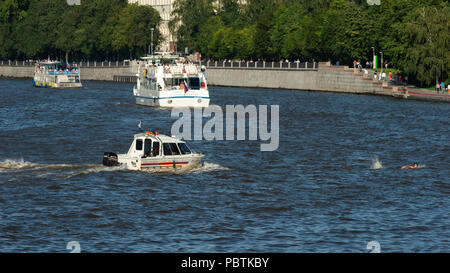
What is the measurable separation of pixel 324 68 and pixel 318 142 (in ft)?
265

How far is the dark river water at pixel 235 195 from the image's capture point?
2756 centimetres

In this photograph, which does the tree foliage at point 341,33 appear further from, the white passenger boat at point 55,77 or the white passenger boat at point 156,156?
the white passenger boat at point 156,156

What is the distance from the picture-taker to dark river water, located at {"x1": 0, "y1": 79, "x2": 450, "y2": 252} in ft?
90.4

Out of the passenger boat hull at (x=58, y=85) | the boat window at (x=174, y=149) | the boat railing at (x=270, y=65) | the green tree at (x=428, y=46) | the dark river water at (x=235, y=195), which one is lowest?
the passenger boat hull at (x=58, y=85)

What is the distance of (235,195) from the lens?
3662 centimetres

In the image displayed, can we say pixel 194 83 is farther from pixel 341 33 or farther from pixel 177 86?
pixel 341 33

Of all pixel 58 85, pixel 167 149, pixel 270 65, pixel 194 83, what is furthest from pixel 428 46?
pixel 167 149

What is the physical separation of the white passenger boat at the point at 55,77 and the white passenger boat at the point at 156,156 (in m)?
121

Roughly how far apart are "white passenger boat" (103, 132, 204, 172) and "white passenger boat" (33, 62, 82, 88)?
12094 cm

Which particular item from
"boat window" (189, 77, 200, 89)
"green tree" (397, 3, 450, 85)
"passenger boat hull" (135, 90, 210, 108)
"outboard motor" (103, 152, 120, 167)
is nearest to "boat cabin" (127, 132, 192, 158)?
"outboard motor" (103, 152, 120, 167)

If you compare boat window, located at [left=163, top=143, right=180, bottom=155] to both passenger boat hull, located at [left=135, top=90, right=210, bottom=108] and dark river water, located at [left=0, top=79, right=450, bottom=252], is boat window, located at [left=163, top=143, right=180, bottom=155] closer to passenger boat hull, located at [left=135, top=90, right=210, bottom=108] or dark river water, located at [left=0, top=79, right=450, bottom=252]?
dark river water, located at [left=0, top=79, right=450, bottom=252]

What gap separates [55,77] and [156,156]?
12309 centimetres

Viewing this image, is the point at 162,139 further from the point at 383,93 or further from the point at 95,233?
the point at 383,93

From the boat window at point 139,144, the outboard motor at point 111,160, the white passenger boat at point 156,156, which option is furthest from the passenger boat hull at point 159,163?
the boat window at point 139,144
